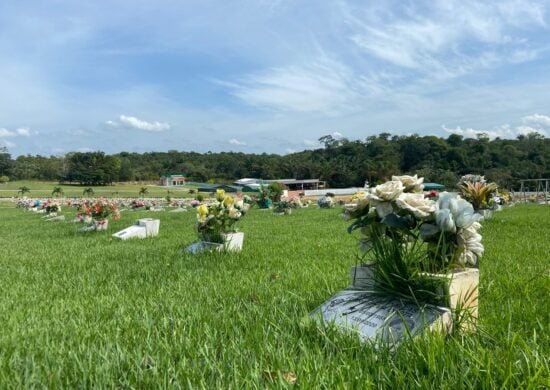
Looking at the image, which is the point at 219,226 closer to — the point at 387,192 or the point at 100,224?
the point at 387,192

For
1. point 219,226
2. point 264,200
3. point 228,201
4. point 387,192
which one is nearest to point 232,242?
point 219,226

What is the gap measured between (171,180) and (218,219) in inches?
3981

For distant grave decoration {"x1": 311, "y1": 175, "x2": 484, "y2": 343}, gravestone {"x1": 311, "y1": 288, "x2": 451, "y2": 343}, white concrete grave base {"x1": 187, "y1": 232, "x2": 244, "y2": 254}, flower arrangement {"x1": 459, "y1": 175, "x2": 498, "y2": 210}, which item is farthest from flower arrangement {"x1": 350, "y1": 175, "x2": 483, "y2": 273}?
flower arrangement {"x1": 459, "y1": 175, "x2": 498, "y2": 210}

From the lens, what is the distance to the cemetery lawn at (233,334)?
2.06 m

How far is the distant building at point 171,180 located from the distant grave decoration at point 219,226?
321ft

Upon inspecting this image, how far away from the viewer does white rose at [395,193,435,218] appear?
2737 mm

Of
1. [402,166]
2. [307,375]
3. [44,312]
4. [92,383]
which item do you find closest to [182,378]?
[92,383]

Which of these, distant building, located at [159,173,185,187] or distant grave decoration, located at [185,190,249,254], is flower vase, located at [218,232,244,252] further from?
distant building, located at [159,173,185,187]

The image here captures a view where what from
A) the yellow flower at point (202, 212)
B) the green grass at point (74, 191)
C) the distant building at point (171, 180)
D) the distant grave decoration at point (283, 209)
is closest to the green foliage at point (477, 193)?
the yellow flower at point (202, 212)

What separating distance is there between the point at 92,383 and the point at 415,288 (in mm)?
1919

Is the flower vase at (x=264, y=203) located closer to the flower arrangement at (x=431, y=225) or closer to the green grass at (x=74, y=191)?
the flower arrangement at (x=431, y=225)

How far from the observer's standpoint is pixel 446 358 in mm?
2152

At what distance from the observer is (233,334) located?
2.76 meters

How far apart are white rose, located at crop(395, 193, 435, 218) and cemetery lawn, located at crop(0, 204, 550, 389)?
2.50 ft
